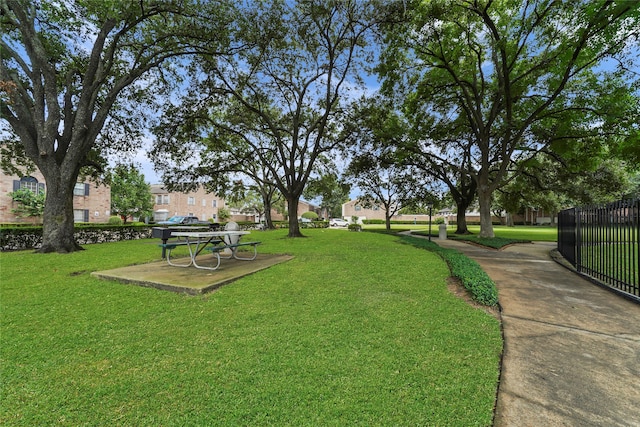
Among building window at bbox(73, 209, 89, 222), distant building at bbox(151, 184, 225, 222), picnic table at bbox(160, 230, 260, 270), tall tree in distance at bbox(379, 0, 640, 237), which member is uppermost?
tall tree in distance at bbox(379, 0, 640, 237)

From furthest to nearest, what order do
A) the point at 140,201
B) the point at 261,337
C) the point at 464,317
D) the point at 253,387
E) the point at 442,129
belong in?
the point at 140,201
the point at 442,129
the point at 464,317
the point at 261,337
the point at 253,387

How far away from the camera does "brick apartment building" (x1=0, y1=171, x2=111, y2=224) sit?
20156mm

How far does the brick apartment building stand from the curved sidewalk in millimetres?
24382

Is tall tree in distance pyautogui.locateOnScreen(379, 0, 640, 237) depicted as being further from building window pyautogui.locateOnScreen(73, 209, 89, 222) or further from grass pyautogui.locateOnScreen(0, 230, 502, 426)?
building window pyautogui.locateOnScreen(73, 209, 89, 222)

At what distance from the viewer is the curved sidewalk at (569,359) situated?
1988 mm

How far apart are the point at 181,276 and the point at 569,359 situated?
19.2 feet

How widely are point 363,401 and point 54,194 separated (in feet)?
40.7

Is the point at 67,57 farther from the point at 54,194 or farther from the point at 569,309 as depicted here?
the point at 569,309

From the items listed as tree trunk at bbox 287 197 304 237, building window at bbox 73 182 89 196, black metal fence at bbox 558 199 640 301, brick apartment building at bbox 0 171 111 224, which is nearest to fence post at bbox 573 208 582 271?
black metal fence at bbox 558 199 640 301

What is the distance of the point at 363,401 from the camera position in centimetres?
202

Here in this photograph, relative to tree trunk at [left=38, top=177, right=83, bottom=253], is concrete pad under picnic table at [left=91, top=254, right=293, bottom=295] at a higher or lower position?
lower

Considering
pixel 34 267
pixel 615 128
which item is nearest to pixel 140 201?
pixel 34 267

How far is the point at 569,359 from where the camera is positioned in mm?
2715

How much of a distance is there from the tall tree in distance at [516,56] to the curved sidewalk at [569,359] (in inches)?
401
